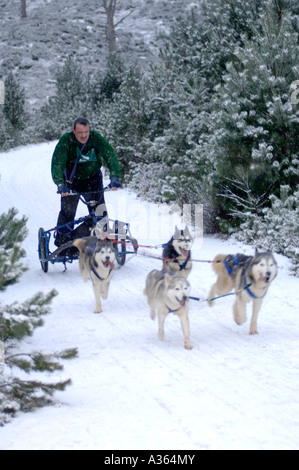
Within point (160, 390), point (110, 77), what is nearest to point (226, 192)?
point (160, 390)

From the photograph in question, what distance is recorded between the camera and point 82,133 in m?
7.21

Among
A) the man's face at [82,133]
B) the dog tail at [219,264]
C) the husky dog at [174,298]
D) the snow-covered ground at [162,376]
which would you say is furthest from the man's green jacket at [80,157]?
the husky dog at [174,298]

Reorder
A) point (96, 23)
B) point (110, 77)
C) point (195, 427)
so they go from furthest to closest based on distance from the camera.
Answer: point (96, 23) < point (110, 77) < point (195, 427)

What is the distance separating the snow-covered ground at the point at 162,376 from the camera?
314 cm

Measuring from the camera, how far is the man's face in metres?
7.15

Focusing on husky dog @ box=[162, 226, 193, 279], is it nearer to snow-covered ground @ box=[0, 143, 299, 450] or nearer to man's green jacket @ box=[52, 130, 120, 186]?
snow-covered ground @ box=[0, 143, 299, 450]

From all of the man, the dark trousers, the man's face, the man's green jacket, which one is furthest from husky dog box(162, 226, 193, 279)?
the man's face

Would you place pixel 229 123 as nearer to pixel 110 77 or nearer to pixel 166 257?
pixel 166 257

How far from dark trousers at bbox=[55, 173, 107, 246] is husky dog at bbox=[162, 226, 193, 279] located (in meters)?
1.86

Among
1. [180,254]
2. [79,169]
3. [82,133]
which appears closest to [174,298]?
[180,254]

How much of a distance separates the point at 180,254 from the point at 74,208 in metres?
2.34

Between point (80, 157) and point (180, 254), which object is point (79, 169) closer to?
point (80, 157)

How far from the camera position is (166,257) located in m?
6.29
